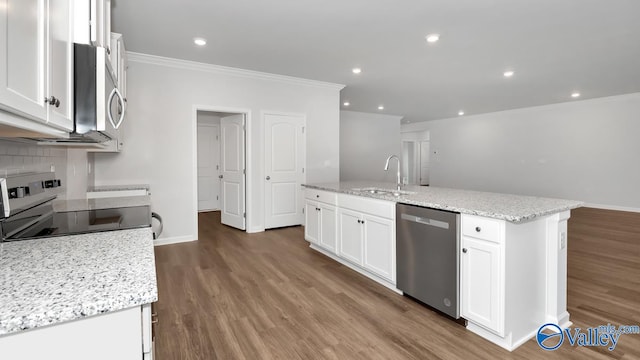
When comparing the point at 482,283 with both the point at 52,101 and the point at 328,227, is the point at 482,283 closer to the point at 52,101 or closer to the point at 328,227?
the point at 328,227

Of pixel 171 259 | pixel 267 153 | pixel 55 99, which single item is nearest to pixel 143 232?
pixel 55 99

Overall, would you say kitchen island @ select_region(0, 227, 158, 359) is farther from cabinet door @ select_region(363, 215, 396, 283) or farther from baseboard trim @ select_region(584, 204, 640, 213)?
baseboard trim @ select_region(584, 204, 640, 213)

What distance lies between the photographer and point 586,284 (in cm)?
293

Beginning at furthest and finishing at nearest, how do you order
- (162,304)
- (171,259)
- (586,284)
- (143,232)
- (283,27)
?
1. (171,259)
2. (283,27)
3. (586,284)
4. (162,304)
5. (143,232)

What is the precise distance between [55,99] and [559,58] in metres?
5.47

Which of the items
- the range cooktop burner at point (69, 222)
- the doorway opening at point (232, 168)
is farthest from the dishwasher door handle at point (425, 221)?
the doorway opening at point (232, 168)

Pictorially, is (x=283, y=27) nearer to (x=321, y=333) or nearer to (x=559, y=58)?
(x=321, y=333)

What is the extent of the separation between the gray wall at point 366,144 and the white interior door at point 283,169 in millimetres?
3625

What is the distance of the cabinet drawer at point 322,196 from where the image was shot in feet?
11.4

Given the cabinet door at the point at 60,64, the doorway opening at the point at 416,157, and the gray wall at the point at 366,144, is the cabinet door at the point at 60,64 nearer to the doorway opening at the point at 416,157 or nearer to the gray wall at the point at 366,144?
Answer: the gray wall at the point at 366,144

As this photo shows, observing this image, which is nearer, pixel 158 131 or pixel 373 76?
pixel 158 131

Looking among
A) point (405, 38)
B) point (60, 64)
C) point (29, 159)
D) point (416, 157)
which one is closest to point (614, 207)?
point (416, 157)

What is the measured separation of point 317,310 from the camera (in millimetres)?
2463

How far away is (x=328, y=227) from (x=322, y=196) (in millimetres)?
374
